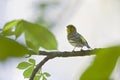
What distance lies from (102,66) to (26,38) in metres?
0.10

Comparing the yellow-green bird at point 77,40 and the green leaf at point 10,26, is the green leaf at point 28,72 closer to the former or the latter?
the yellow-green bird at point 77,40

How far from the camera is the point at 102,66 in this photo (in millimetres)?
139

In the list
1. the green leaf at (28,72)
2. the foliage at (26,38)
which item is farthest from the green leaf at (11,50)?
the green leaf at (28,72)

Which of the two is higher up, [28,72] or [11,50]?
[11,50]

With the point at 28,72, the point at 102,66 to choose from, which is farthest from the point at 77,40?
the point at 102,66

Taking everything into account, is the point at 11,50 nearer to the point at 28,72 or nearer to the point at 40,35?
the point at 40,35

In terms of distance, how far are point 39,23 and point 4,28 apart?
7 centimetres

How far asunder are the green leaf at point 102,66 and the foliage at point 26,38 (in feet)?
0.15

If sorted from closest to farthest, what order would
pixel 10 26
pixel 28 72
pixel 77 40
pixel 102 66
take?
pixel 102 66 < pixel 10 26 < pixel 28 72 < pixel 77 40

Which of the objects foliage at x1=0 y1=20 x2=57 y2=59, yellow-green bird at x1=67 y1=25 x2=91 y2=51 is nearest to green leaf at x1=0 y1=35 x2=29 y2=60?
foliage at x1=0 y1=20 x2=57 y2=59

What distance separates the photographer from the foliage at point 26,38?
0.16 m

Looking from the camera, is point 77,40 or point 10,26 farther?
point 77,40

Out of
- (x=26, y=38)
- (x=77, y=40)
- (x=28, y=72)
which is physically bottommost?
(x=77, y=40)

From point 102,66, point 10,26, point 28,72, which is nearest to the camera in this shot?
point 102,66
